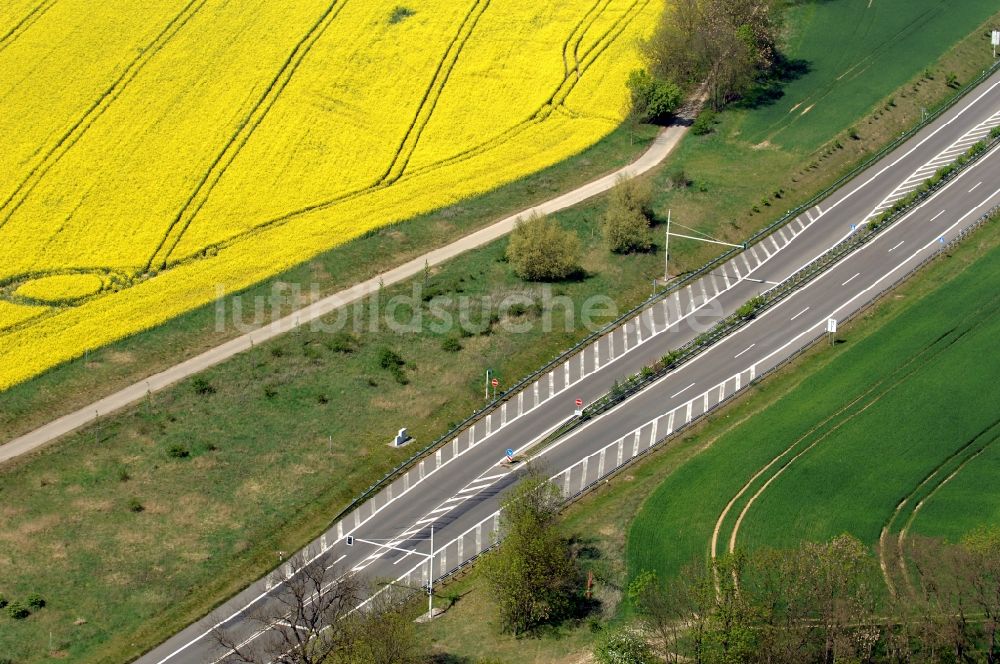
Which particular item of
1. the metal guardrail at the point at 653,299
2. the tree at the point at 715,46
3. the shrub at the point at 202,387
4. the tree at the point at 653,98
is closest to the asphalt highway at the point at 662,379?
the metal guardrail at the point at 653,299

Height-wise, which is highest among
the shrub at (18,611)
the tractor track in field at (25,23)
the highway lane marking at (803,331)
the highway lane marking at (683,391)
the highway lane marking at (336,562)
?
the tractor track in field at (25,23)

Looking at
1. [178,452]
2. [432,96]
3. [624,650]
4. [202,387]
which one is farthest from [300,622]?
[432,96]

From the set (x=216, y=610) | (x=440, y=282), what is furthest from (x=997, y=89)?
(x=216, y=610)

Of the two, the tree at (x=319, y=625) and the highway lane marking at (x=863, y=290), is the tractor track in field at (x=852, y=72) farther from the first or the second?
the tree at (x=319, y=625)

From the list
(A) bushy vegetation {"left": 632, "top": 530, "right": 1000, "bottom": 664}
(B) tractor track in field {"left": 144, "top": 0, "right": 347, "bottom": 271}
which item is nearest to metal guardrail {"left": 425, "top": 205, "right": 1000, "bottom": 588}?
(A) bushy vegetation {"left": 632, "top": 530, "right": 1000, "bottom": 664}

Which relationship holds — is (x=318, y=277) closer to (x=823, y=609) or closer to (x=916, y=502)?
(x=916, y=502)

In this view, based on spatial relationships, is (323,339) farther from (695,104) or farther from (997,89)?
(997,89)

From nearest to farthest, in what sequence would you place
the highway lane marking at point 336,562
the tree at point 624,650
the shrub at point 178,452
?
the tree at point 624,650 < the highway lane marking at point 336,562 < the shrub at point 178,452
